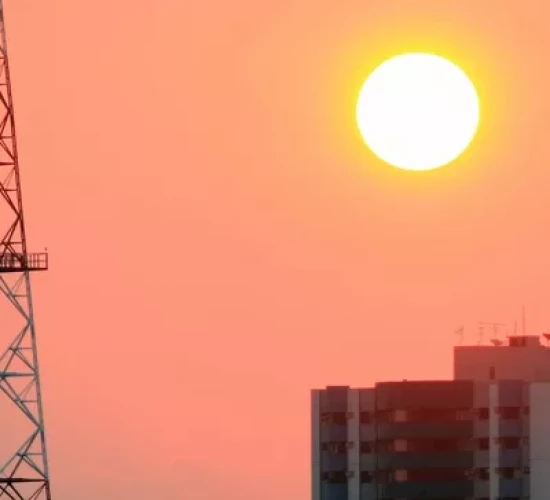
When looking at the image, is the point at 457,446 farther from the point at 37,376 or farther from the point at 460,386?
the point at 37,376

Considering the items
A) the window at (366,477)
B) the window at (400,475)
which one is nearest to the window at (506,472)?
the window at (400,475)

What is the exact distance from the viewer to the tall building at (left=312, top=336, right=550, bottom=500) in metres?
163

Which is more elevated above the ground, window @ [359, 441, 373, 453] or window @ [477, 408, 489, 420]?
window @ [477, 408, 489, 420]

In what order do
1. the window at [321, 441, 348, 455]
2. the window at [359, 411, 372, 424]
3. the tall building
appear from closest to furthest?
→ the tall building
the window at [359, 411, 372, 424]
the window at [321, 441, 348, 455]

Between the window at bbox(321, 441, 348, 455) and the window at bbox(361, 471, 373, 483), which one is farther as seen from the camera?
the window at bbox(321, 441, 348, 455)

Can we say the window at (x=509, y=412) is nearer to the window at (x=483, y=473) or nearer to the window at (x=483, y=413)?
the window at (x=483, y=413)

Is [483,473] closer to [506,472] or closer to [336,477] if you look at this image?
[506,472]

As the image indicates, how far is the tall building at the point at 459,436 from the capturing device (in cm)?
16275

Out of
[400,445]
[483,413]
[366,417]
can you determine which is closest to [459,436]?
[483,413]

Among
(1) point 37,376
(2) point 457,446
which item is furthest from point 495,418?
(1) point 37,376

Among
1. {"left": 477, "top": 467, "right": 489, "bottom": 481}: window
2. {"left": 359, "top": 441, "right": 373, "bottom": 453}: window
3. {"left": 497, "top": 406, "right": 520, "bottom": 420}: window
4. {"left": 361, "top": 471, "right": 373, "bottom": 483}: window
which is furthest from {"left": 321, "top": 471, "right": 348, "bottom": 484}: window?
{"left": 497, "top": 406, "right": 520, "bottom": 420}: window

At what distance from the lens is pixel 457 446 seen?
164m

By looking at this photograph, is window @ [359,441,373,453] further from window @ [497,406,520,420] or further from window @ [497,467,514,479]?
window @ [497,406,520,420]

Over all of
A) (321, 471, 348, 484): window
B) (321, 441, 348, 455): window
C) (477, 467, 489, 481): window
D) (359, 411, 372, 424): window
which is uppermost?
(359, 411, 372, 424): window
